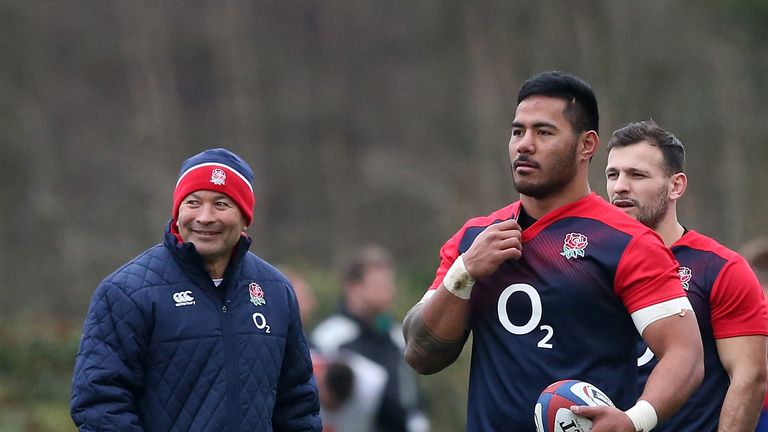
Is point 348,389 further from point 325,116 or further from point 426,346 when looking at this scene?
point 325,116

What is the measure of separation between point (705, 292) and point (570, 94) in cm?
135

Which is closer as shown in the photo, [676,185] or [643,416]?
[643,416]

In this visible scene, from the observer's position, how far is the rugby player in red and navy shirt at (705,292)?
20.2 ft

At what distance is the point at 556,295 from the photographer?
5375 millimetres

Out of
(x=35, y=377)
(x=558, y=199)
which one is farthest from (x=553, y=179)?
(x=35, y=377)

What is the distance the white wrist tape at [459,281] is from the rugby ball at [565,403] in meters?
0.51

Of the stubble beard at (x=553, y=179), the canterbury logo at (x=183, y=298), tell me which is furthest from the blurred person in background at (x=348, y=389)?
the stubble beard at (x=553, y=179)

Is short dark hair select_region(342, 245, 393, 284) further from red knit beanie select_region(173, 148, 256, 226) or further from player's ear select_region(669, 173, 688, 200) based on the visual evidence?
red knit beanie select_region(173, 148, 256, 226)

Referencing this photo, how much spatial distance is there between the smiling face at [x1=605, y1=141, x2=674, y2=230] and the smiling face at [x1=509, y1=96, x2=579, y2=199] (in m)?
1.08

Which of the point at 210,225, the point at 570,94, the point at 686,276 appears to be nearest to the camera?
the point at 570,94

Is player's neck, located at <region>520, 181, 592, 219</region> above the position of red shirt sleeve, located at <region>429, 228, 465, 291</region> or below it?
above

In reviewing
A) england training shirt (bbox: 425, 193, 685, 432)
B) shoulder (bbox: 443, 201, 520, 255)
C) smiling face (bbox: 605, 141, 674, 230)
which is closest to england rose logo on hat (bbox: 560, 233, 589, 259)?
england training shirt (bbox: 425, 193, 685, 432)

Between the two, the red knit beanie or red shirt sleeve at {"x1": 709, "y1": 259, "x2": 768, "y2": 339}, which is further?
red shirt sleeve at {"x1": 709, "y1": 259, "x2": 768, "y2": 339}

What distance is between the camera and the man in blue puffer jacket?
17.9 ft
